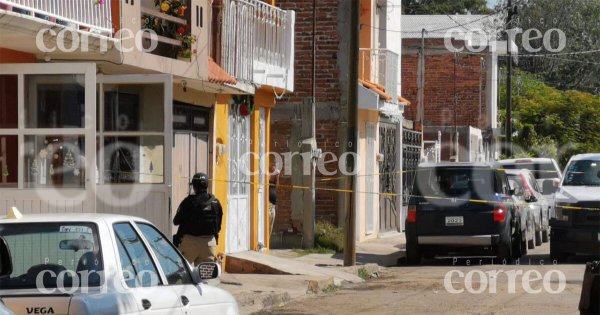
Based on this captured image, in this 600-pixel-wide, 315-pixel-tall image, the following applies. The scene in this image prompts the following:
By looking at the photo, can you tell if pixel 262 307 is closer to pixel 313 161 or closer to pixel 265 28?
pixel 265 28

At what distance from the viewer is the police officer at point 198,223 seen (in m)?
16.0

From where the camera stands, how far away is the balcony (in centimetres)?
→ 2047

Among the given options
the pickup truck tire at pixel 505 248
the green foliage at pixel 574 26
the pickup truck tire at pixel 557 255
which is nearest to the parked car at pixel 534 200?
the pickup truck tire at pixel 557 255

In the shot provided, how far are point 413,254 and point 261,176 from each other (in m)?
3.19

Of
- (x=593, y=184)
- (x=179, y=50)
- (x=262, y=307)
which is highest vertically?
(x=179, y=50)

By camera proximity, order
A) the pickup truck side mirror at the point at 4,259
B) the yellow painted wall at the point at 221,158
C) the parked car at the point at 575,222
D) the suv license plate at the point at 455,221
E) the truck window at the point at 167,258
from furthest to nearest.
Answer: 1. the suv license plate at the point at 455,221
2. the parked car at the point at 575,222
3. the yellow painted wall at the point at 221,158
4. the truck window at the point at 167,258
5. the pickup truck side mirror at the point at 4,259

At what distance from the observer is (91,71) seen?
14.6 m

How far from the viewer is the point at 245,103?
2255cm

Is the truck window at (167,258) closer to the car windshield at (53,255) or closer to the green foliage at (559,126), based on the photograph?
the car windshield at (53,255)

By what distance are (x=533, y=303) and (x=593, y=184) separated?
832 centimetres

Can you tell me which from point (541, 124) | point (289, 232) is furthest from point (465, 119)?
point (289, 232)

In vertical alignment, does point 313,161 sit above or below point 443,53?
below

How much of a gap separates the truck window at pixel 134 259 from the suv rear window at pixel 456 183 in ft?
47.6

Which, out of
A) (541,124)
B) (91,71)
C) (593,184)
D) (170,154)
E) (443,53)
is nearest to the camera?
(91,71)
